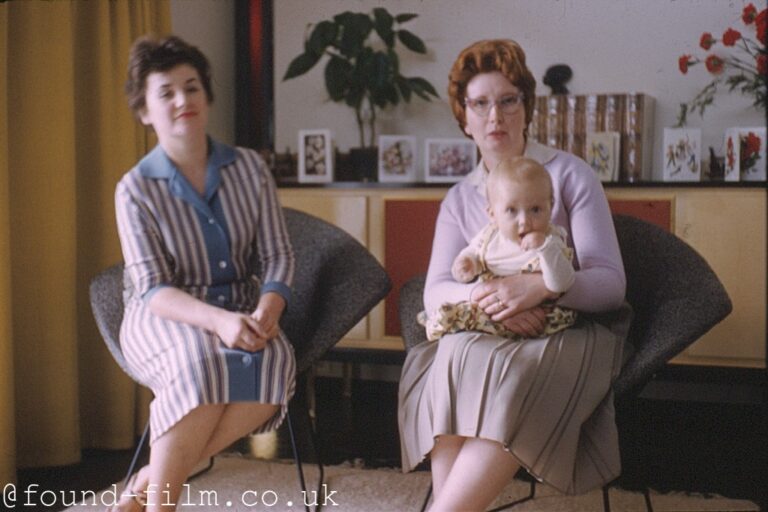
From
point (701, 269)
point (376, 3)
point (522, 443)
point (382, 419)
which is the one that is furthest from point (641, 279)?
point (376, 3)

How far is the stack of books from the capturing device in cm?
313

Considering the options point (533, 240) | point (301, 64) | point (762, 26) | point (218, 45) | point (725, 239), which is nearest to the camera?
point (533, 240)

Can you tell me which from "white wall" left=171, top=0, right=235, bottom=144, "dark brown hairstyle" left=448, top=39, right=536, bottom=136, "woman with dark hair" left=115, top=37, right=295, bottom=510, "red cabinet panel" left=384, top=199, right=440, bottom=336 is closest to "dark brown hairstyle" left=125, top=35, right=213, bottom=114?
"woman with dark hair" left=115, top=37, right=295, bottom=510

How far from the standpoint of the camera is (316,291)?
2.18 m

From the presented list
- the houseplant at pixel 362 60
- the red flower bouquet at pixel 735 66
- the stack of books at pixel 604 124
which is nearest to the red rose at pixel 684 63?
the red flower bouquet at pixel 735 66

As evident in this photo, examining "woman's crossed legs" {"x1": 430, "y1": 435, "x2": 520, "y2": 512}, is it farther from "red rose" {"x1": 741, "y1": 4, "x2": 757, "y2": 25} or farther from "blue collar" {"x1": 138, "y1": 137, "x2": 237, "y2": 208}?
"red rose" {"x1": 741, "y1": 4, "x2": 757, "y2": 25}

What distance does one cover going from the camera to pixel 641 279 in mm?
1956

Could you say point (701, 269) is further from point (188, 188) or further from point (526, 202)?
point (188, 188)

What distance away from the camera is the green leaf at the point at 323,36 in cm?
338

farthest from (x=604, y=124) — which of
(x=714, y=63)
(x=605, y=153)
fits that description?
(x=714, y=63)

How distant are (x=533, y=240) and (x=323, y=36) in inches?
78.7

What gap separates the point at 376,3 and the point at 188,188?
1922mm

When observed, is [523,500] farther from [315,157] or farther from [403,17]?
[403,17]

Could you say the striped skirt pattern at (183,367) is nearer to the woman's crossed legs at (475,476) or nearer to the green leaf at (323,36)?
the woman's crossed legs at (475,476)
